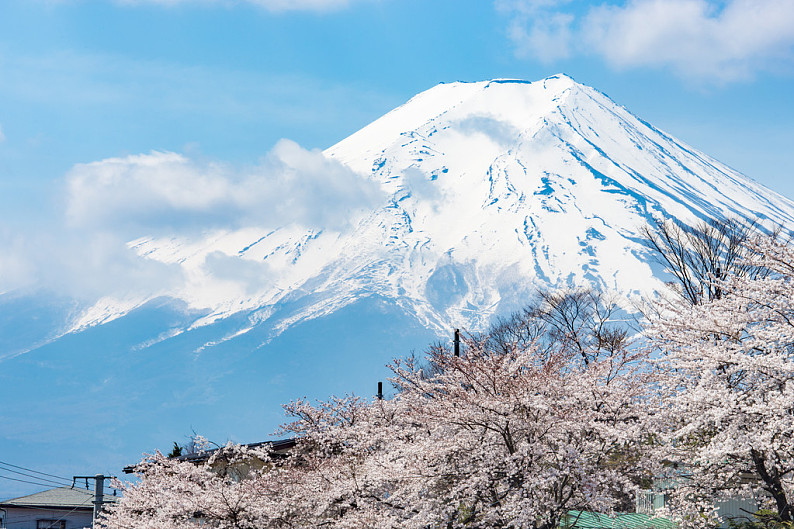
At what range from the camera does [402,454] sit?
20234mm

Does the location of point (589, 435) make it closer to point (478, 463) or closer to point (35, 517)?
point (478, 463)

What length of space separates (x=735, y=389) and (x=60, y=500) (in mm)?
36873

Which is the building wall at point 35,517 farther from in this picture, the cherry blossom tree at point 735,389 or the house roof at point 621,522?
the cherry blossom tree at point 735,389

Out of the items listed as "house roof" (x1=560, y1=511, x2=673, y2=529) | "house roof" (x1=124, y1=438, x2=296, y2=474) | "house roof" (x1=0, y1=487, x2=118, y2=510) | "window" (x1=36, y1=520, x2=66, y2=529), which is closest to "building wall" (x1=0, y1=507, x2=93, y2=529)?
"window" (x1=36, y1=520, x2=66, y2=529)

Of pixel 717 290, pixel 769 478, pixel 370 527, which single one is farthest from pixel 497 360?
pixel 717 290

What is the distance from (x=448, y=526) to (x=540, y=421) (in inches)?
121

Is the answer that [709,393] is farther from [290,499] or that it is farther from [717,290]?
[717,290]

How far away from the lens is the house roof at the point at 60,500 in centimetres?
4328

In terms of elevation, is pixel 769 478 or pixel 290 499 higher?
pixel 290 499

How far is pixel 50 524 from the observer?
142 ft

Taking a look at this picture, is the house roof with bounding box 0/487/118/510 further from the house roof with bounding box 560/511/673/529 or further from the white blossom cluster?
the house roof with bounding box 560/511/673/529

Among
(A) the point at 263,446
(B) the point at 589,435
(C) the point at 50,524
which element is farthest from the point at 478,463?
(C) the point at 50,524

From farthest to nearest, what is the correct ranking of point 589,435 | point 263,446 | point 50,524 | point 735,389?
point 50,524 → point 263,446 → point 589,435 → point 735,389

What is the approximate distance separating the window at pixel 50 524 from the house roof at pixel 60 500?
2.46ft
